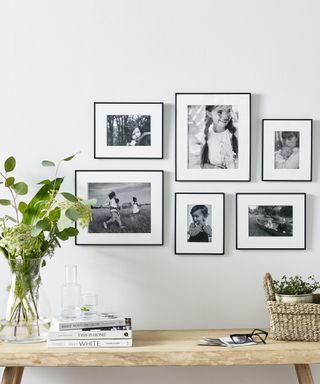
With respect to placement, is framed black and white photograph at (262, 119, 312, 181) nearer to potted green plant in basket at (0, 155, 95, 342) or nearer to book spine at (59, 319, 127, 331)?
potted green plant in basket at (0, 155, 95, 342)

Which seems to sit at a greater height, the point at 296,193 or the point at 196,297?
the point at 296,193

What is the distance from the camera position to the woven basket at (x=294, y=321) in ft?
7.67

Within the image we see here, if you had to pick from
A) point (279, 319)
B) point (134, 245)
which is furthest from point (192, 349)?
point (134, 245)

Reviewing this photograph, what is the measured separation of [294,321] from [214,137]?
833 mm

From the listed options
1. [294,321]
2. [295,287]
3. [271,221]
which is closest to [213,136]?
[271,221]

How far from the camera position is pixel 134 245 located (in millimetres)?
2676

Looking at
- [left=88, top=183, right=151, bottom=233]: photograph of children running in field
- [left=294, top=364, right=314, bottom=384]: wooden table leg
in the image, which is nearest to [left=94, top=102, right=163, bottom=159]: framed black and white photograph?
[left=88, top=183, right=151, bottom=233]: photograph of children running in field

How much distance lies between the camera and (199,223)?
8.79 ft

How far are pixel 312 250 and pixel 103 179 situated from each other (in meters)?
0.94

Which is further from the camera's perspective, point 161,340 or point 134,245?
point 134,245

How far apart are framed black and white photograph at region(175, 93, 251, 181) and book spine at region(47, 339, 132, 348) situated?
0.76m

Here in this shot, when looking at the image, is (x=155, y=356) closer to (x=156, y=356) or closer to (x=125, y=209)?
(x=156, y=356)

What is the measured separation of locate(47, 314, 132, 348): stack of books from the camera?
2236 mm

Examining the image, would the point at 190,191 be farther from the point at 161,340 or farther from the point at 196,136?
the point at 161,340
